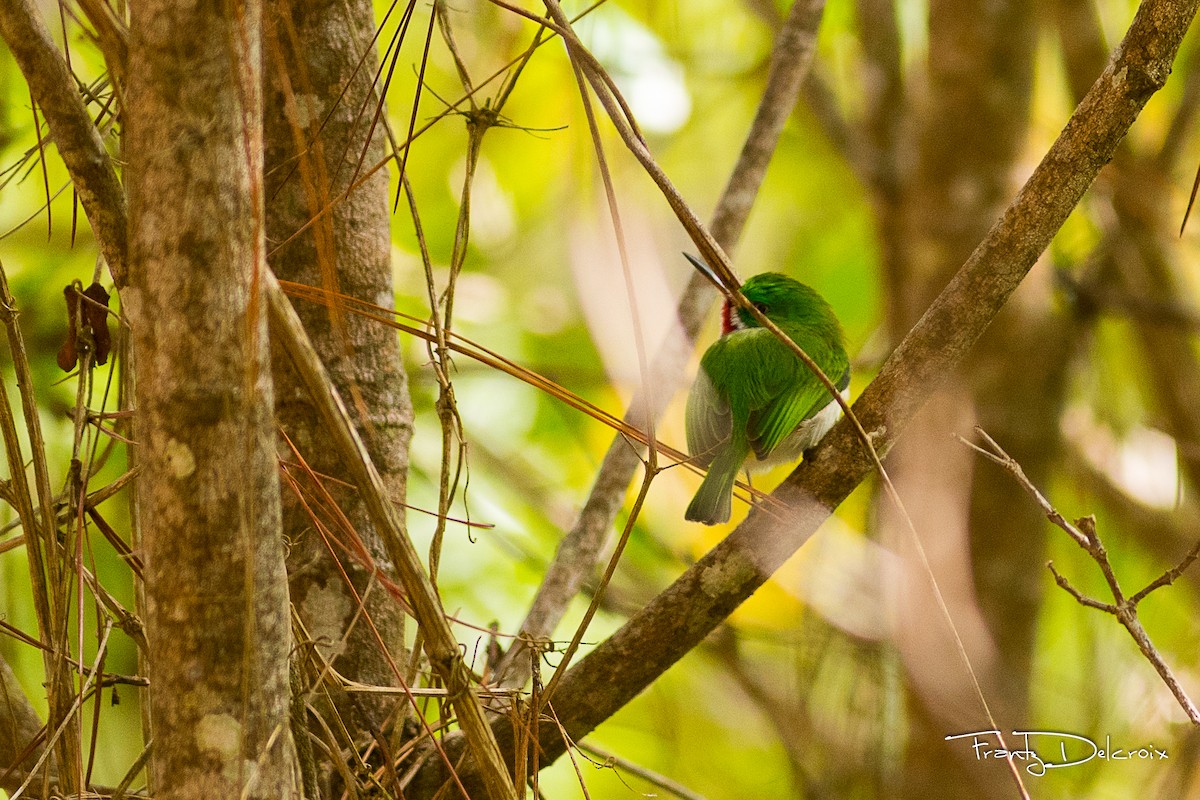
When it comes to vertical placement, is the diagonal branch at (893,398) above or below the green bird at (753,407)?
below

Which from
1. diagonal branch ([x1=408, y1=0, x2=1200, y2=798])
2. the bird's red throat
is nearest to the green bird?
the bird's red throat

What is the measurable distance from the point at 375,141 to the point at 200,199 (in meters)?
1.16

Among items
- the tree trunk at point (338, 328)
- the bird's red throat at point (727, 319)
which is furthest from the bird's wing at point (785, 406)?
the tree trunk at point (338, 328)

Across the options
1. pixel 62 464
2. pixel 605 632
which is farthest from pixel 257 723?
pixel 605 632

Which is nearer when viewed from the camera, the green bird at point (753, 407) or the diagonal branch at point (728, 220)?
the diagonal branch at point (728, 220)

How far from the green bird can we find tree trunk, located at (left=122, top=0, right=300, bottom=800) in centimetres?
194

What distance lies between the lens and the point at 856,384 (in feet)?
17.3

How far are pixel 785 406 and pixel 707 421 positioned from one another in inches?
9.2

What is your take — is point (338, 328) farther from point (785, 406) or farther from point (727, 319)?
point (727, 319)

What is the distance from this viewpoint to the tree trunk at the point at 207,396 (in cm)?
111

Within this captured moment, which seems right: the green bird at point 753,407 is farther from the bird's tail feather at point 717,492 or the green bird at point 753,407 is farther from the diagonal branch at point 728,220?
the diagonal branch at point 728,220

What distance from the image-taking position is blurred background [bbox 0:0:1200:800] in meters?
4.19

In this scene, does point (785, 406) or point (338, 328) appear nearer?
point (338, 328)

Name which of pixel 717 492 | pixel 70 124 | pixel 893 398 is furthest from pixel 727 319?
pixel 70 124
